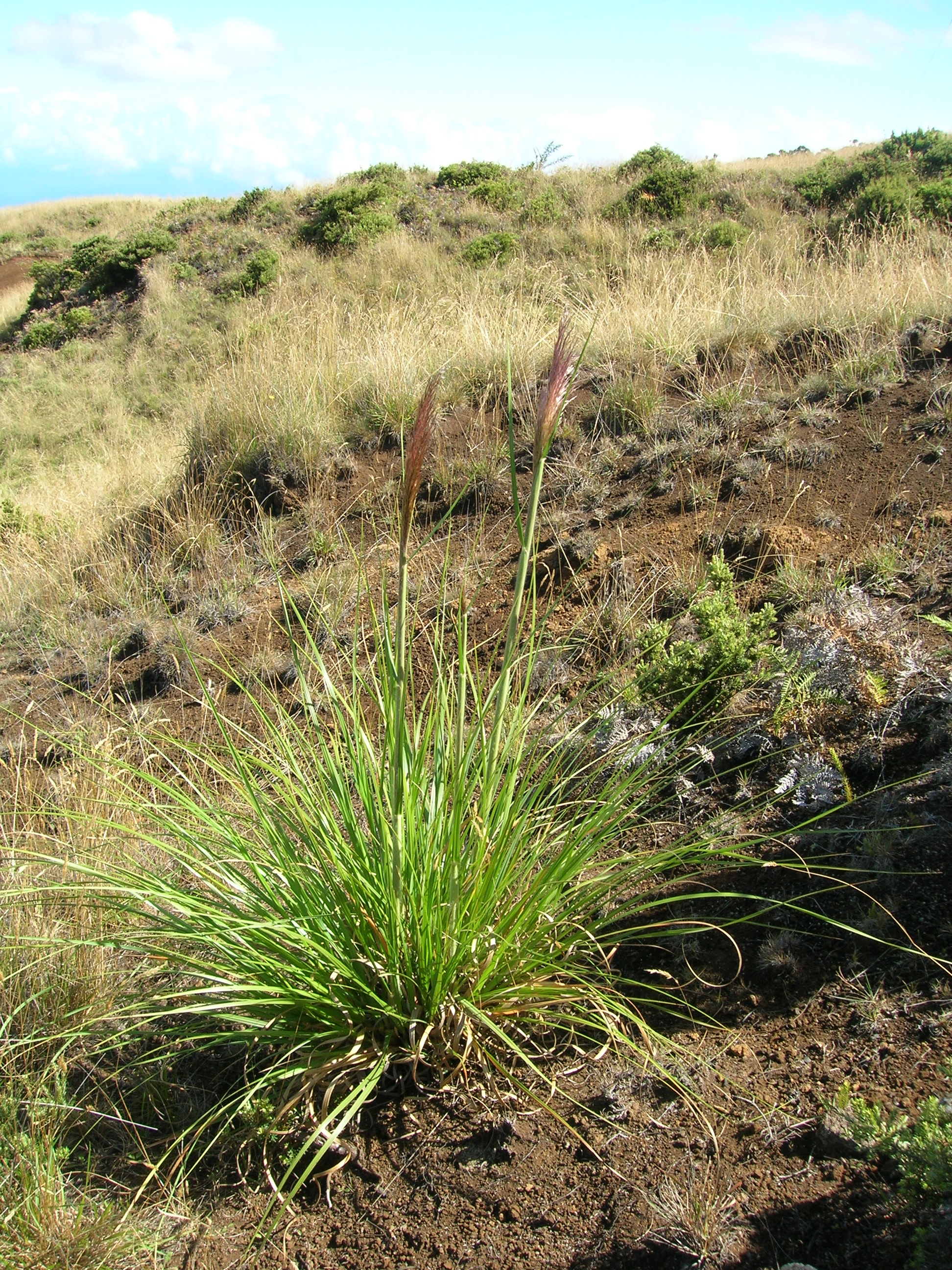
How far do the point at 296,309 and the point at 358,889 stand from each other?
25.3ft

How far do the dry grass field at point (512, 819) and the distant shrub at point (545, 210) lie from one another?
9001mm

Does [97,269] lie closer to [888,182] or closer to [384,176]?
[384,176]

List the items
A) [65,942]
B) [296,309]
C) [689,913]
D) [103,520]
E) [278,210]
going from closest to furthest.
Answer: [65,942], [689,913], [103,520], [296,309], [278,210]

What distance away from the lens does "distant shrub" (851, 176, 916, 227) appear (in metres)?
11.3

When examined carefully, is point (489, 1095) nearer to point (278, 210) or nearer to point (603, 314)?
point (603, 314)

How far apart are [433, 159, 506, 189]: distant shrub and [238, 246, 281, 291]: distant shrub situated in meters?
4.49

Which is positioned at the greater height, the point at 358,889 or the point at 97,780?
the point at 358,889

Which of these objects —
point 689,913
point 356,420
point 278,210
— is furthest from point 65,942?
point 278,210

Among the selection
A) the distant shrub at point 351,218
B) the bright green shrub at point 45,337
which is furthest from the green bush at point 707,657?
the bright green shrub at point 45,337

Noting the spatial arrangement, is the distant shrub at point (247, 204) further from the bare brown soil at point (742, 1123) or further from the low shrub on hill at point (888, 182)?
the bare brown soil at point (742, 1123)

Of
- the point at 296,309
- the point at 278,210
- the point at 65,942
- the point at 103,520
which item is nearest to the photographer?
the point at 65,942

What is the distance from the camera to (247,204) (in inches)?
749

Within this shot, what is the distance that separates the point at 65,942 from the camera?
195 centimetres

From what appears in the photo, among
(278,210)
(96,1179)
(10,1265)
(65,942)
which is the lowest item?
(96,1179)
